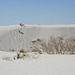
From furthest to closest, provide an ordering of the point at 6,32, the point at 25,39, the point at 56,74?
the point at 6,32, the point at 25,39, the point at 56,74

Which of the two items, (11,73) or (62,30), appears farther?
(62,30)

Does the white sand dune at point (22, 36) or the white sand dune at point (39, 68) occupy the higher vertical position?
the white sand dune at point (39, 68)

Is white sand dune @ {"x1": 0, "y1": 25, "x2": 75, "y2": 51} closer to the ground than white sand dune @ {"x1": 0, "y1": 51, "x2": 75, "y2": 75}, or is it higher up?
closer to the ground

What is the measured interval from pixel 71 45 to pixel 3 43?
2198 cm

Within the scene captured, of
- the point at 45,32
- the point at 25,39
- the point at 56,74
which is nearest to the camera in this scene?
the point at 56,74

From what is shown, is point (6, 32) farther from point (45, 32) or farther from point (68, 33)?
point (68, 33)

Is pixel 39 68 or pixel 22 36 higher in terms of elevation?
pixel 39 68

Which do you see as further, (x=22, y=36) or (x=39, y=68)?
(x=22, y=36)

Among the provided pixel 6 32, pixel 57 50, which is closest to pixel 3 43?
pixel 6 32

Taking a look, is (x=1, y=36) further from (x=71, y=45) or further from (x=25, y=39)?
(x=71, y=45)

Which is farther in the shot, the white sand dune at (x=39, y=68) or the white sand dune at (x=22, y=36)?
the white sand dune at (x=22, y=36)

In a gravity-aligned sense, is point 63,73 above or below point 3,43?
above

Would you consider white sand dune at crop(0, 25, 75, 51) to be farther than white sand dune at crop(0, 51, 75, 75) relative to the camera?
Yes

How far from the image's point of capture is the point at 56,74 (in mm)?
4348
